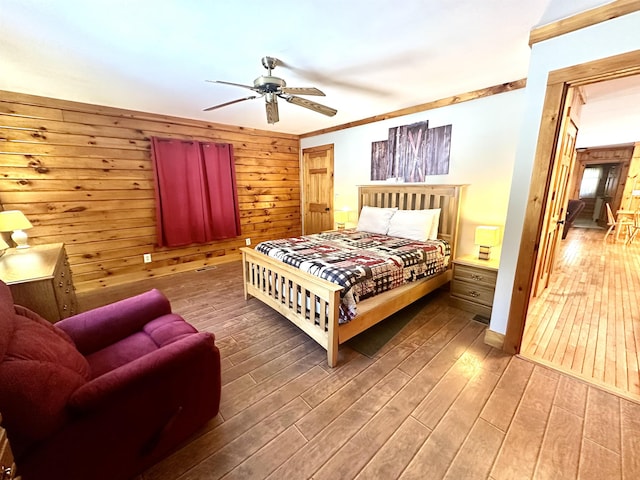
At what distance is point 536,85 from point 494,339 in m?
1.99

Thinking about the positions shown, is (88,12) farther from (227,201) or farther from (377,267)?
(227,201)

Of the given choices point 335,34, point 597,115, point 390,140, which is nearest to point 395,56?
point 335,34

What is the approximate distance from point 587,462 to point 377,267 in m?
1.59

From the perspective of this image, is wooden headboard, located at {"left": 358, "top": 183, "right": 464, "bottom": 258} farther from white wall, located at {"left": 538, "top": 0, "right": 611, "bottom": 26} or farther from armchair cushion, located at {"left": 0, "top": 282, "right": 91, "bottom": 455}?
armchair cushion, located at {"left": 0, "top": 282, "right": 91, "bottom": 455}

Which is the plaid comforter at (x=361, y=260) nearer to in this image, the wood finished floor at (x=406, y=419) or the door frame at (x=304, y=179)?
the wood finished floor at (x=406, y=419)

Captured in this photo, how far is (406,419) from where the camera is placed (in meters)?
1.56

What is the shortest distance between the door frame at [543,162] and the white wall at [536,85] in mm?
37

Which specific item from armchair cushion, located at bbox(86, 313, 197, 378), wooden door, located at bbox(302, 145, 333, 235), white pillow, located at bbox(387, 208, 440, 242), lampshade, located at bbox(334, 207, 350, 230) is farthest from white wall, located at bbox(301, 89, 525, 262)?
armchair cushion, located at bbox(86, 313, 197, 378)

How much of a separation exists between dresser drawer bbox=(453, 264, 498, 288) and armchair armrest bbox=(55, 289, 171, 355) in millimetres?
2802

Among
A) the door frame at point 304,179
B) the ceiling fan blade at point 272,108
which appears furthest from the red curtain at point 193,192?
the ceiling fan blade at point 272,108

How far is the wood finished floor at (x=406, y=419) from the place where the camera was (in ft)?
4.28

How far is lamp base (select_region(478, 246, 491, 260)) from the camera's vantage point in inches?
111

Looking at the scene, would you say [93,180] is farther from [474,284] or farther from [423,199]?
[474,284]

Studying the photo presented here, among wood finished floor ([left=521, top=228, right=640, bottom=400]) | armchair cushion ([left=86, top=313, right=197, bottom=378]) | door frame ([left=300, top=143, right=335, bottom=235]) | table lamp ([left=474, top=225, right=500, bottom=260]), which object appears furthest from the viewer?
door frame ([left=300, top=143, right=335, bottom=235])
